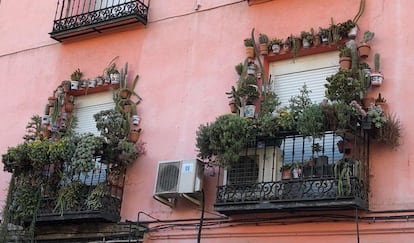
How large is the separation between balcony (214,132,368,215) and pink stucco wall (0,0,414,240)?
1.33ft

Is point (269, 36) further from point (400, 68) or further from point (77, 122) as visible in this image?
point (77, 122)

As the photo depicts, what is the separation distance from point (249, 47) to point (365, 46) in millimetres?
1936

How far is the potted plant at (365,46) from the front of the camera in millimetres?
9844

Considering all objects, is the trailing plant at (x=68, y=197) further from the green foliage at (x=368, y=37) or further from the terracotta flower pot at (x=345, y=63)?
the green foliage at (x=368, y=37)

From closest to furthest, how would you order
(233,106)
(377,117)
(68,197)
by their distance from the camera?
(377,117), (233,106), (68,197)

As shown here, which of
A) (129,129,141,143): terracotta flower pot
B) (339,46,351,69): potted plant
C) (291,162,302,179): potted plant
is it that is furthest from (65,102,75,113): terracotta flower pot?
(339,46,351,69): potted plant

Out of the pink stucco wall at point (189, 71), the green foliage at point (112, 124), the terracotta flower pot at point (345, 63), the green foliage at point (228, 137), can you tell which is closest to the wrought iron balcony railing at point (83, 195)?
the pink stucco wall at point (189, 71)

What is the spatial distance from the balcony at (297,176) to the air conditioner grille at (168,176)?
701mm

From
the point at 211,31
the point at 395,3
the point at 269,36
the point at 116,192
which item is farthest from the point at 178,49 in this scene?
the point at 395,3

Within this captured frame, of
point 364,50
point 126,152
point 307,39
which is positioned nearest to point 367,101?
point 364,50

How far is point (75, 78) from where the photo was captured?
41.6 feet

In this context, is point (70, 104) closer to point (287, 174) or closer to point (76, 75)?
point (76, 75)

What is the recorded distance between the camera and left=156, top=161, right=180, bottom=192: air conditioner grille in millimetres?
10273

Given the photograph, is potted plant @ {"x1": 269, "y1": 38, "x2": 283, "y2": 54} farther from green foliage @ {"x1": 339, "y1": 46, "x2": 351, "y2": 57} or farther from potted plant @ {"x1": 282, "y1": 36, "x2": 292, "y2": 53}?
green foliage @ {"x1": 339, "y1": 46, "x2": 351, "y2": 57}
